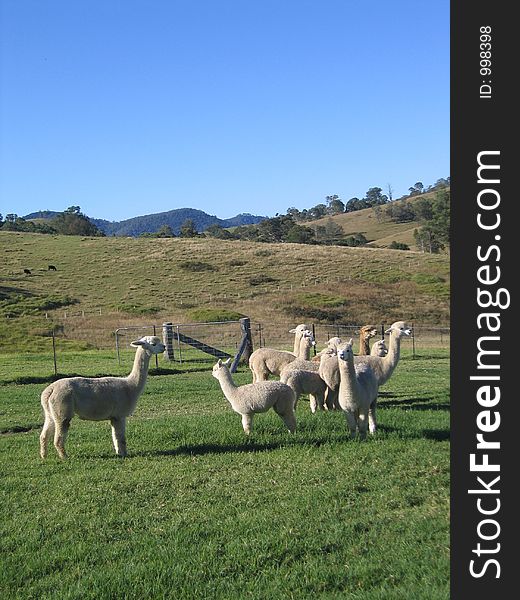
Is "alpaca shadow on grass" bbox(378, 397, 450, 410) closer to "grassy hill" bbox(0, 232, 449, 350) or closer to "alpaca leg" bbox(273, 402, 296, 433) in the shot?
"alpaca leg" bbox(273, 402, 296, 433)

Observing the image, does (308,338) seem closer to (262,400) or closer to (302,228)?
(262,400)

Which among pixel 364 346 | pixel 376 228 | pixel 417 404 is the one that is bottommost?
pixel 417 404

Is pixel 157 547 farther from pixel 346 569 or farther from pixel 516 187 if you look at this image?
pixel 516 187

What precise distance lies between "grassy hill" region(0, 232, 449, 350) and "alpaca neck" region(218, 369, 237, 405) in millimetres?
30810

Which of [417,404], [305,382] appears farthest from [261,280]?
[305,382]

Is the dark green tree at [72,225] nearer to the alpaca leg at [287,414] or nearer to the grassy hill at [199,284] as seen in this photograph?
the grassy hill at [199,284]

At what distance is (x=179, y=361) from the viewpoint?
30078mm

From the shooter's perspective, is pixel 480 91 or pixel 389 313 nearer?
pixel 480 91

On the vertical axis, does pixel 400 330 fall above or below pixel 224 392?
above

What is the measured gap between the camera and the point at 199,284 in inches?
2640

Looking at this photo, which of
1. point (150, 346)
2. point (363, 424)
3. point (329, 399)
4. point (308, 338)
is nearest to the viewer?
point (363, 424)

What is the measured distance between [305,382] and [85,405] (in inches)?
172

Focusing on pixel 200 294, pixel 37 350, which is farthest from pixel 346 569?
pixel 200 294

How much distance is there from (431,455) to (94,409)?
16.2 ft
